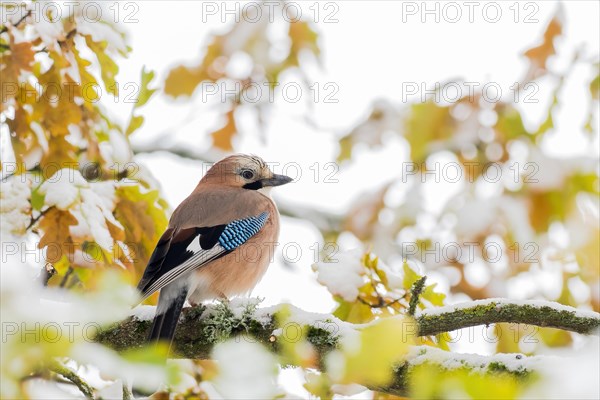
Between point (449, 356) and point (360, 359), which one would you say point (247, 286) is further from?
point (360, 359)

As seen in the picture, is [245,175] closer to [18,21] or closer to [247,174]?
[247,174]

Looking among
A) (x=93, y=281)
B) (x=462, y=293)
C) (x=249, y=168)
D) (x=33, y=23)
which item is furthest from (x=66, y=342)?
(x=462, y=293)

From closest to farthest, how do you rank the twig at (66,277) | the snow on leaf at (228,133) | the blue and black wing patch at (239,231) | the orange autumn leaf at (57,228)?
1. the orange autumn leaf at (57,228)
2. the twig at (66,277)
3. the blue and black wing patch at (239,231)
4. the snow on leaf at (228,133)

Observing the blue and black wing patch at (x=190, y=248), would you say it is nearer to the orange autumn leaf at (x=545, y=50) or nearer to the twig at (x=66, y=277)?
the twig at (x=66, y=277)

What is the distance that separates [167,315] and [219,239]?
1.00m

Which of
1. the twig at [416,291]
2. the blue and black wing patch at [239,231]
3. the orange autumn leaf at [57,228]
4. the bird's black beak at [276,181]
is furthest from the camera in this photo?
the bird's black beak at [276,181]

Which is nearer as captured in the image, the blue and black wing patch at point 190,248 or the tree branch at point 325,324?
the tree branch at point 325,324

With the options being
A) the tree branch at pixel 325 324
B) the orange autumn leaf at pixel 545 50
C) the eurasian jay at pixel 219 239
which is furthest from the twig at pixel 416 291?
the orange autumn leaf at pixel 545 50

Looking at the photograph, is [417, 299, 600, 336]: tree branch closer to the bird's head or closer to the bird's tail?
the bird's tail

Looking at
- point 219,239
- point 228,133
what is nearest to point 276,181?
point 219,239

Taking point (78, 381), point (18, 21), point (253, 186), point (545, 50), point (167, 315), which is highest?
point (545, 50)

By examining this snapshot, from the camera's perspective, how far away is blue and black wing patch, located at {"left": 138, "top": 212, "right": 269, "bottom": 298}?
3.59 meters

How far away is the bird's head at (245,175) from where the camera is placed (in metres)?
4.97

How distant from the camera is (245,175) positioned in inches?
197
